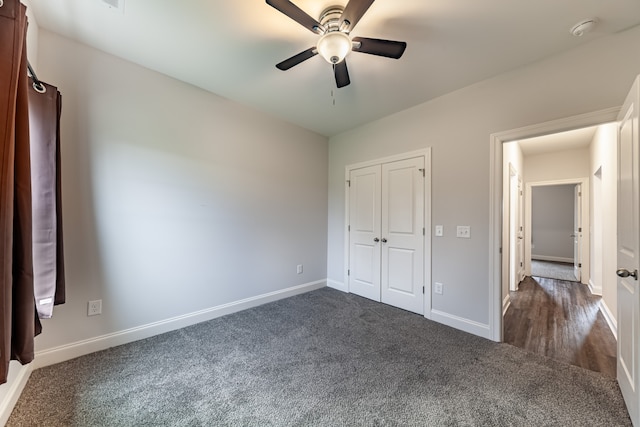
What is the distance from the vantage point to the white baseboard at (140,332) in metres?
1.93

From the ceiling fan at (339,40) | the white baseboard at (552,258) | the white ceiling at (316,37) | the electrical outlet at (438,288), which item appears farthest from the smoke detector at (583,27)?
the white baseboard at (552,258)

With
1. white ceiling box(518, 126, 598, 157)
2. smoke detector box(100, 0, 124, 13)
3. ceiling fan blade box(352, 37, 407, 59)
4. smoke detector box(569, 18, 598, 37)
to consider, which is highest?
smoke detector box(100, 0, 124, 13)

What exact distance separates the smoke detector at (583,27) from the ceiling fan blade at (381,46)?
128cm

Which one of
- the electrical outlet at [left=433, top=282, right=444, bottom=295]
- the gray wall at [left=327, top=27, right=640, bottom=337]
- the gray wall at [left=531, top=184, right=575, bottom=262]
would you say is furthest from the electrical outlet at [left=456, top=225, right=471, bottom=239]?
the gray wall at [left=531, top=184, right=575, bottom=262]

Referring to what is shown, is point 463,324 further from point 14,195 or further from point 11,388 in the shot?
point 11,388

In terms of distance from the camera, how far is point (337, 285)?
3.95 metres

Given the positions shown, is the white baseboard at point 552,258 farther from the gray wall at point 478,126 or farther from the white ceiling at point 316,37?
the white ceiling at point 316,37

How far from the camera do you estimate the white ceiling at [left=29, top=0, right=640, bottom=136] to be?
164 cm

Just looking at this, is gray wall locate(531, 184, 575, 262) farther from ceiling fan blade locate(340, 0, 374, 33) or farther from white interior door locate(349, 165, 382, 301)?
ceiling fan blade locate(340, 0, 374, 33)

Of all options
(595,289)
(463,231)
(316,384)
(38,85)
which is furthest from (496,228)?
(38,85)

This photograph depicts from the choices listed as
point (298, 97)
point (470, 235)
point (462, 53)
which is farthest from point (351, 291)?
point (462, 53)

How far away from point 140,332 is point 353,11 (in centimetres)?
307

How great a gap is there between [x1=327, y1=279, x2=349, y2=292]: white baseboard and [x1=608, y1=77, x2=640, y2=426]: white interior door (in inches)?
107

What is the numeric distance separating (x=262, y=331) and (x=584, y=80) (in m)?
3.53
